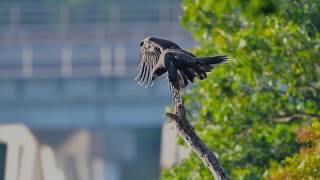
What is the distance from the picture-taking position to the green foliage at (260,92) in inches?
1064

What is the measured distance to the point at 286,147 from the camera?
27.8 metres

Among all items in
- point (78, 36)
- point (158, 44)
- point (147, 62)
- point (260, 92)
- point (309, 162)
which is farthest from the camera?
point (78, 36)

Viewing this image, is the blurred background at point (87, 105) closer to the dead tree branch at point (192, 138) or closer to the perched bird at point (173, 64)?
the perched bird at point (173, 64)

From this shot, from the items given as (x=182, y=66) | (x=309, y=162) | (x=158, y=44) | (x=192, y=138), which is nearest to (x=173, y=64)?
(x=182, y=66)

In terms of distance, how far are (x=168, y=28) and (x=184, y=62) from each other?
53.1 m

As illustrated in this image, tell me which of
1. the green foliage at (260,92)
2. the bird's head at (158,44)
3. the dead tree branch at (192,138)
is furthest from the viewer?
the green foliage at (260,92)

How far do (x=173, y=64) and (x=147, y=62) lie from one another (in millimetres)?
607

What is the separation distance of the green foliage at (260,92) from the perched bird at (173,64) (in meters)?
8.64

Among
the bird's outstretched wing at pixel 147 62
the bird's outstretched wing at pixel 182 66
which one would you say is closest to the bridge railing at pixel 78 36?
the bird's outstretched wing at pixel 147 62

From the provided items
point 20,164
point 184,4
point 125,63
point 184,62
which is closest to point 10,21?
point 125,63

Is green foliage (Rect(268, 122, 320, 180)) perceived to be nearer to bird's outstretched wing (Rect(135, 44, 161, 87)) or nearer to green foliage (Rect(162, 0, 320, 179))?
bird's outstretched wing (Rect(135, 44, 161, 87))

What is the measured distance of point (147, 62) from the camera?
18.1 m

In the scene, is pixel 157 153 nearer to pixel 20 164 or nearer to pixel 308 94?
pixel 20 164

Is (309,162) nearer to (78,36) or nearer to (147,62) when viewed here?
(147,62)
